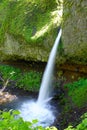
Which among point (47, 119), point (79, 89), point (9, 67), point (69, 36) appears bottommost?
point (47, 119)

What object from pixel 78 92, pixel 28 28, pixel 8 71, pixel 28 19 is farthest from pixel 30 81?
pixel 78 92

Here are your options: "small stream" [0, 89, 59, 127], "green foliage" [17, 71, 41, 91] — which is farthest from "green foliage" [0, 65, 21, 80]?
"small stream" [0, 89, 59, 127]

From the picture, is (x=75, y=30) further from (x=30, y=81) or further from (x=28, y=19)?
(x=30, y=81)

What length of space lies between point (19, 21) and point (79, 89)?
11.9 feet

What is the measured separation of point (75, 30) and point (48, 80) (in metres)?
2.09

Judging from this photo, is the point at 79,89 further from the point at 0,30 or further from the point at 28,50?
the point at 0,30

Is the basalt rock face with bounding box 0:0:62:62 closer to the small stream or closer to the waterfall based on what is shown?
the waterfall

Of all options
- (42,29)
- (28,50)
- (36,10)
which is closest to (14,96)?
(28,50)

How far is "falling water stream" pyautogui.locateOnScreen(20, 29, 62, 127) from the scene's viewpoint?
29.8 ft

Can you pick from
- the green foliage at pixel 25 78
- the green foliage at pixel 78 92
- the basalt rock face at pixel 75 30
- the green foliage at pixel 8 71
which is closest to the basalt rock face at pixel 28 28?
the green foliage at pixel 8 71

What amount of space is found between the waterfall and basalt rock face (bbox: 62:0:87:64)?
0.40 m

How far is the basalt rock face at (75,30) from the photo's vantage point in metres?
9.32

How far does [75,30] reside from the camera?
9.60m

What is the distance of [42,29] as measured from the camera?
11.0 meters
